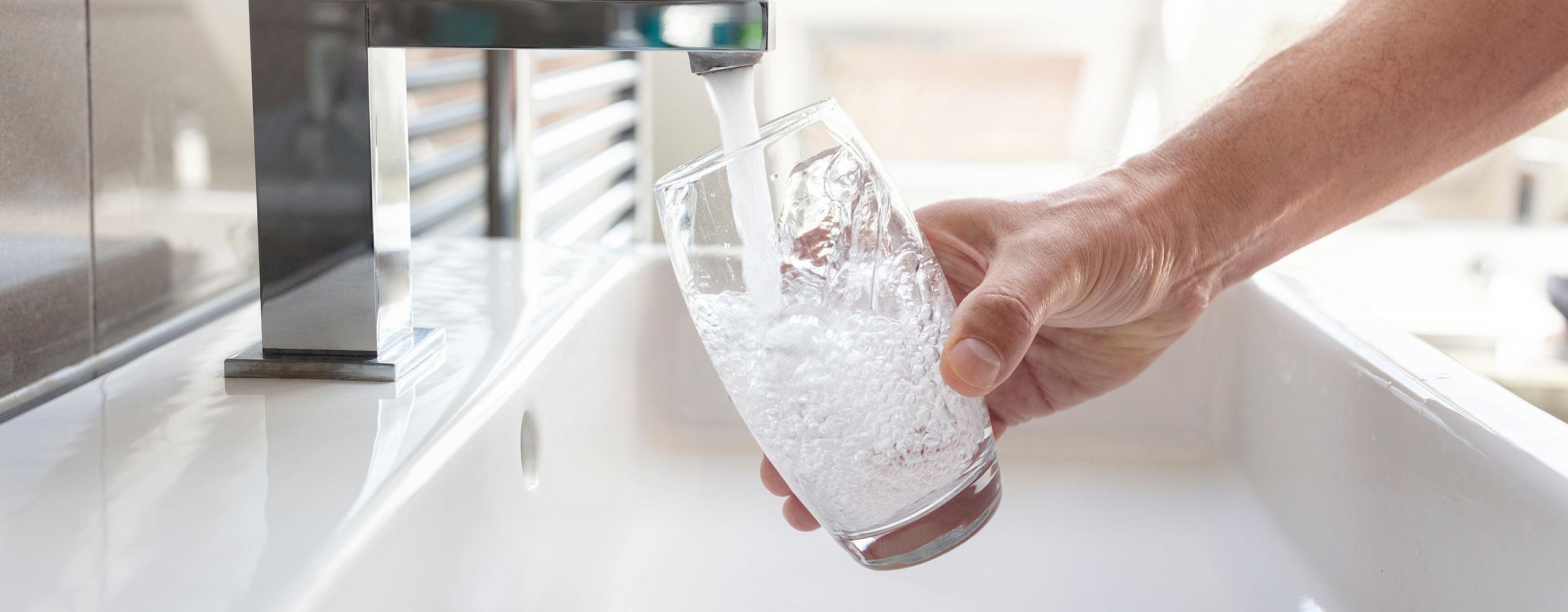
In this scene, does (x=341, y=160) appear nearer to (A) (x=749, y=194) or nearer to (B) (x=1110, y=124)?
(A) (x=749, y=194)

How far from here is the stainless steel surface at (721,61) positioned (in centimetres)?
40

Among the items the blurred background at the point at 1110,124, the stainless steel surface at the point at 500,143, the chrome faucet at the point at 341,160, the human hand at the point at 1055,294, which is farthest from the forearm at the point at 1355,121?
the blurred background at the point at 1110,124

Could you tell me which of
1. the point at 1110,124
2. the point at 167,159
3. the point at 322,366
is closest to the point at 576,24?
the point at 322,366

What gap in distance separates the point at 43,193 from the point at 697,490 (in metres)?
0.38

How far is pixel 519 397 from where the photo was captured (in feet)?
1.63

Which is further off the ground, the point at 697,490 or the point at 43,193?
the point at 43,193

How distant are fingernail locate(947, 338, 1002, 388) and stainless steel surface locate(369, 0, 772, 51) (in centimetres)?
13

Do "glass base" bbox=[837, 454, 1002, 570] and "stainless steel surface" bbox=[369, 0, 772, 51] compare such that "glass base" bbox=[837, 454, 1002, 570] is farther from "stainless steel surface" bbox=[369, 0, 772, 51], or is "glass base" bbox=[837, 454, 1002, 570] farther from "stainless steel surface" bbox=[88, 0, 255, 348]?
"stainless steel surface" bbox=[88, 0, 255, 348]

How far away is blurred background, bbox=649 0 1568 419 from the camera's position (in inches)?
79.7

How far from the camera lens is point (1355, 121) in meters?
0.58

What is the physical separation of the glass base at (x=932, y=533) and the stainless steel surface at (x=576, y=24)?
0.18 meters

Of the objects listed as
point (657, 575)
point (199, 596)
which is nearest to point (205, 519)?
point (199, 596)

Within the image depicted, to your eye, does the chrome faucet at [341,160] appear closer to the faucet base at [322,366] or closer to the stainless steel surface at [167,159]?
the faucet base at [322,366]

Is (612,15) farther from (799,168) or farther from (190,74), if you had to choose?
(190,74)
